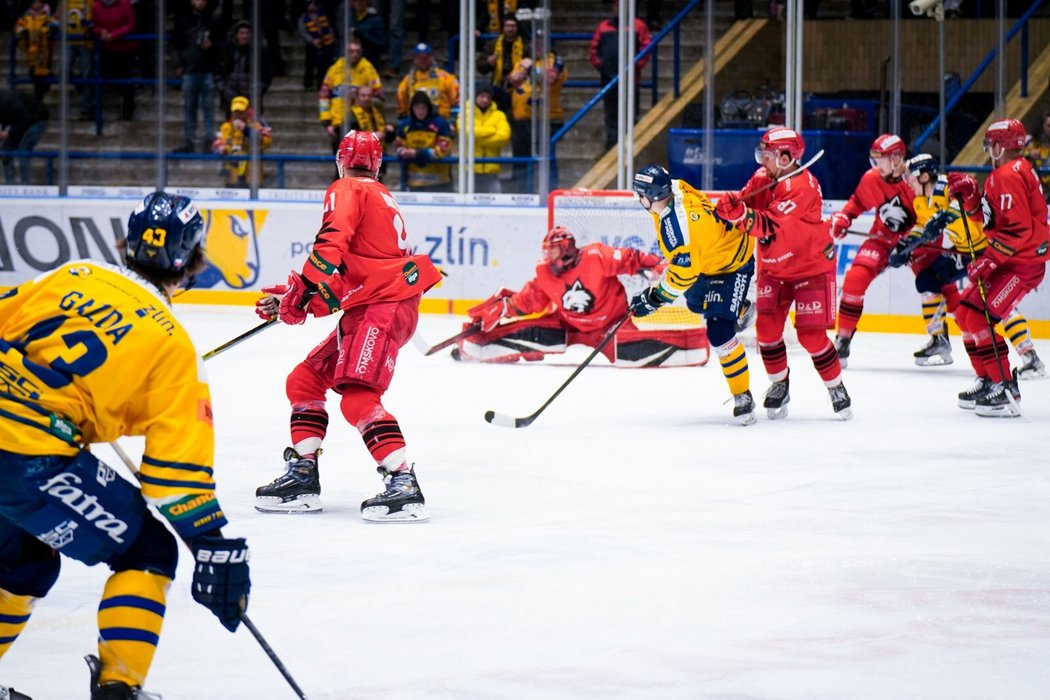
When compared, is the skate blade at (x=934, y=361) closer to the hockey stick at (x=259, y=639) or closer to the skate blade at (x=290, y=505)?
the skate blade at (x=290, y=505)

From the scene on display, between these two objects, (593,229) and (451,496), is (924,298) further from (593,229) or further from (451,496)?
(451,496)

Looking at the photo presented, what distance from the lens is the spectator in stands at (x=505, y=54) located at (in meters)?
11.1

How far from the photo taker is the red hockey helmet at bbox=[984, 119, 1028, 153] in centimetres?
716

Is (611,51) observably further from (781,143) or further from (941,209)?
(781,143)

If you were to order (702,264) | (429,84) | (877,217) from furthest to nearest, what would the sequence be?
(429,84)
(877,217)
(702,264)

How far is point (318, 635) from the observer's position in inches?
144

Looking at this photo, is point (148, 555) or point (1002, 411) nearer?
point (148, 555)

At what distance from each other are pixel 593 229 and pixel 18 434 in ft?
26.8

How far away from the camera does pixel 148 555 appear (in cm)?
268

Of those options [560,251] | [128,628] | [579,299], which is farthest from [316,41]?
[128,628]

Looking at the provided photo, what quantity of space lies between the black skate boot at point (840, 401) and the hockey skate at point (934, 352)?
6.64 feet

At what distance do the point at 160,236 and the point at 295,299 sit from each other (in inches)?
82.3

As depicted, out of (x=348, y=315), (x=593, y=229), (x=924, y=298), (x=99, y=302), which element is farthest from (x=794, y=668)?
(x=593, y=229)

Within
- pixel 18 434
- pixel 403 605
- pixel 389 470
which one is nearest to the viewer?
pixel 18 434
